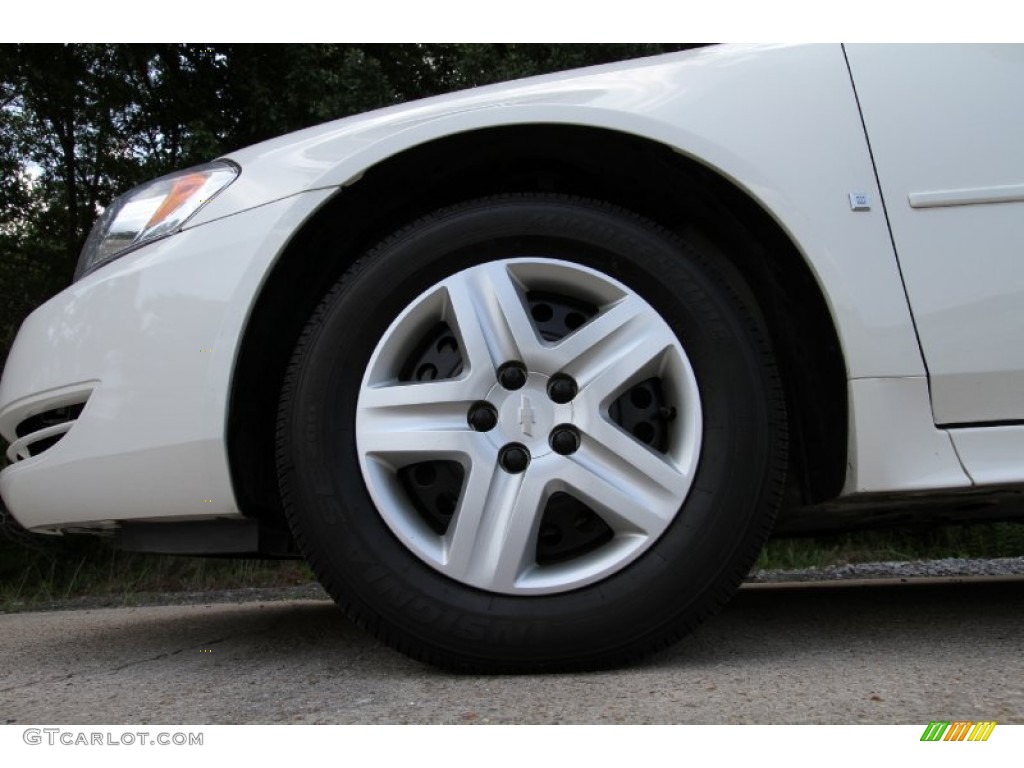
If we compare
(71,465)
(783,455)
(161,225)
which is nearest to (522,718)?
(783,455)

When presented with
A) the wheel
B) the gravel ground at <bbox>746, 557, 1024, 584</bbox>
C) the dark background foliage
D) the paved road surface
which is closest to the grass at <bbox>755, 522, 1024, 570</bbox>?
the gravel ground at <bbox>746, 557, 1024, 584</bbox>

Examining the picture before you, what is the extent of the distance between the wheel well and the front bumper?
0.05 metres

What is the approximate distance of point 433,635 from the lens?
145 centimetres

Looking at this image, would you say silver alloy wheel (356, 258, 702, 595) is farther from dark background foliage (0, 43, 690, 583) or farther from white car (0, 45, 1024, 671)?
dark background foliage (0, 43, 690, 583)

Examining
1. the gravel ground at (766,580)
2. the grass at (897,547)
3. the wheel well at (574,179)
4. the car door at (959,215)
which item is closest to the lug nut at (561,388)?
the wheel well at (574,179)

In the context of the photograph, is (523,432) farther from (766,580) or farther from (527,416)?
(766,580)

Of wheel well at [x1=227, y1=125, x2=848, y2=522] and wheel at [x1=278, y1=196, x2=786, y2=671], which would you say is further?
wheel well at [x1=227, y1=125, x2=848, y2=522]

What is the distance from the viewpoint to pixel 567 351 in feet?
4.93

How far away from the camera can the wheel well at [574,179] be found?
5.32 feet

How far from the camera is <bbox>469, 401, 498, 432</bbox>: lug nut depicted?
4.89 feet

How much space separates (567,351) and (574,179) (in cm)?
46

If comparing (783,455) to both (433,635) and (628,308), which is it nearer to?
(628,308)

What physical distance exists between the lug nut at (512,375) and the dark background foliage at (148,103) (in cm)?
460

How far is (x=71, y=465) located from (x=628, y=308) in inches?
43.5
